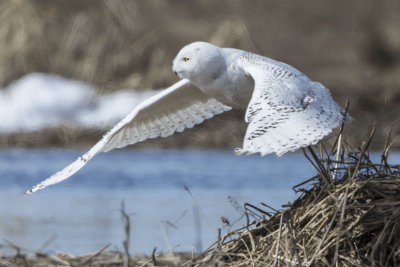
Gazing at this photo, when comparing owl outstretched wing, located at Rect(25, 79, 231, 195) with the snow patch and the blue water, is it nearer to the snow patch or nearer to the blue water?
the blue water

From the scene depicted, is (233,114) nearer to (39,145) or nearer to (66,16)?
(39,145)

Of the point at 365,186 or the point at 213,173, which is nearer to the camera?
the point at 365,186

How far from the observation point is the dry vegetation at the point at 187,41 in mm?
9773

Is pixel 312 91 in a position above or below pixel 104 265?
above

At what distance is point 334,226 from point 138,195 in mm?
3533

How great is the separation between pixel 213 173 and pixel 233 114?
205cm

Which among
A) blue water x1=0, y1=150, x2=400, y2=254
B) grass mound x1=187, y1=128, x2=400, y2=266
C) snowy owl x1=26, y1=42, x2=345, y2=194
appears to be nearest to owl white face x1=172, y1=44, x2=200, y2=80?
snowy owl x1=26, y1=42, x2=345, y2=194

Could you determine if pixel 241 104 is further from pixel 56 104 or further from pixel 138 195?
pixel 56 104

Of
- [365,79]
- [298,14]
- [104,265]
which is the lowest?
[104,265]

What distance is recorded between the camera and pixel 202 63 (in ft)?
12.8

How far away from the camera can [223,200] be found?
623 centimetres

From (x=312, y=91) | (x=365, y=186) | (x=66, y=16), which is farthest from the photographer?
(x=66, y=16)

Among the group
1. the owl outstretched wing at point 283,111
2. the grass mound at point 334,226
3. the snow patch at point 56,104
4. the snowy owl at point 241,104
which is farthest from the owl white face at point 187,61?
the snow patch at point 56,104

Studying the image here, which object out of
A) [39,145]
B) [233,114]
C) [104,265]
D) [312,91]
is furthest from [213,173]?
[312,91]
